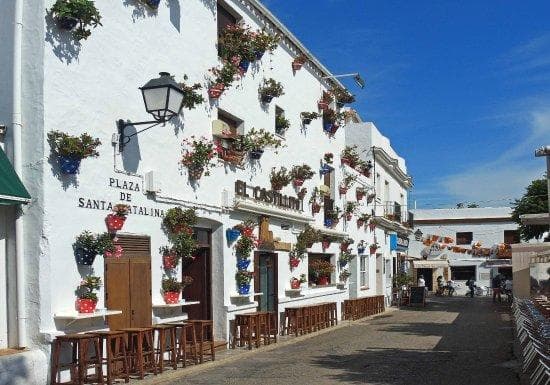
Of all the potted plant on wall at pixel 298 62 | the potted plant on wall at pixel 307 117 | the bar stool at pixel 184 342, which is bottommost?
the bar stool at pixel 184 342

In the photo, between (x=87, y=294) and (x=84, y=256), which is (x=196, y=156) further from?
(x=87, y=294)

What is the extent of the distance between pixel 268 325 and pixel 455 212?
40090mm

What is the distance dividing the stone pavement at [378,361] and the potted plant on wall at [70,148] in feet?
10.7

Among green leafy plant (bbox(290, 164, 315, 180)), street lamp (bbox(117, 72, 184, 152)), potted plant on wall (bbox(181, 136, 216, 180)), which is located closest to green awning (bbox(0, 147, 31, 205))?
street lamp (bbox(117, 72, 184, 152))

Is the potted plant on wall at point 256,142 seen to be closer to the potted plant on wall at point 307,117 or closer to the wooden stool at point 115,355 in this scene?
the potted plant on wall at point 307,117

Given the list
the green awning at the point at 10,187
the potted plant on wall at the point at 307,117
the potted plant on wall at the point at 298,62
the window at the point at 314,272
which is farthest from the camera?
the window at the point at 314,272

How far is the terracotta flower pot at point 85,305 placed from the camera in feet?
32.5

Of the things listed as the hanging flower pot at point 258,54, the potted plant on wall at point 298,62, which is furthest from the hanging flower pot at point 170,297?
the potted plant on wall at point 298,62

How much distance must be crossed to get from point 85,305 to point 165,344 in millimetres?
2302

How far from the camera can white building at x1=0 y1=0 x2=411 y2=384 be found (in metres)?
9.43

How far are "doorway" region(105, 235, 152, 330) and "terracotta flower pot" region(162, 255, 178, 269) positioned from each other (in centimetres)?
44

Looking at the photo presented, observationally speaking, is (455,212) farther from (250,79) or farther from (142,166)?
(142,166)

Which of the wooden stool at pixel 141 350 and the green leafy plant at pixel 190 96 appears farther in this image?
the green leafy plant at pixel 190 96

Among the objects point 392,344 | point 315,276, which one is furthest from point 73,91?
point 315,276
